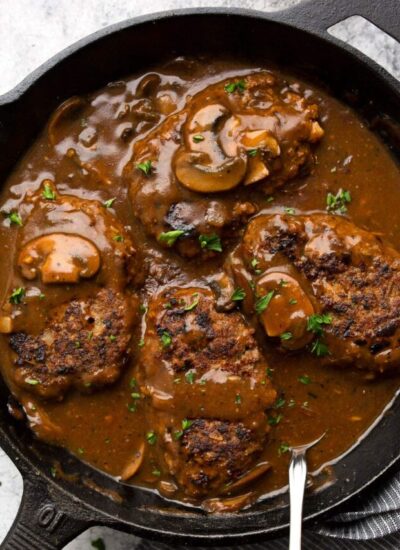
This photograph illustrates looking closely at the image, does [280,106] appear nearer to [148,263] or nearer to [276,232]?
[276,232]

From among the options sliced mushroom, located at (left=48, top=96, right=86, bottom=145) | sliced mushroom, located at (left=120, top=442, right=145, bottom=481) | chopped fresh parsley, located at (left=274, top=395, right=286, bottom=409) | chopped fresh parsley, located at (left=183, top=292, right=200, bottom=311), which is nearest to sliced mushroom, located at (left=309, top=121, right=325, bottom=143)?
chopped fresh parsley, located at (left=183, top=292, right=200, bottom=311)

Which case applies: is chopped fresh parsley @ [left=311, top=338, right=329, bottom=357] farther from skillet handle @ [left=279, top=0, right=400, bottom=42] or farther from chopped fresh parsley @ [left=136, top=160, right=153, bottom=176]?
skillet handle @ [left=279, top=0, right=400, bottom=42]

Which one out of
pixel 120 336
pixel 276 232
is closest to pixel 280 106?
pixel 276 232

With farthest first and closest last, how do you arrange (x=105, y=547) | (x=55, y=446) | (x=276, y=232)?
(x=105, y=547) → (x=55, y=446) → (x=276, y=232)

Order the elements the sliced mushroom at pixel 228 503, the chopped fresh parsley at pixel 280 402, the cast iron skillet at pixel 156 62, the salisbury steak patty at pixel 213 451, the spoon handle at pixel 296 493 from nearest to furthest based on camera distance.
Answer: the spoon handle at pixel 296 493
the cast iron skillet at pixel 156 62
the salisbury steak patty at pixel 213 451
the chopped fresh parsley at pixel 280 402
the sliced mushroom at pixel 228 503

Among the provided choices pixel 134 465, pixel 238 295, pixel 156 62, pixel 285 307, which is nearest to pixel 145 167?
pixel 156 62

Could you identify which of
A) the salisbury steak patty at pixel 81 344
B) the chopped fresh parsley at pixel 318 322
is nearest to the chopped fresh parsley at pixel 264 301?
the chopped fresh parsley at pixel 318 322

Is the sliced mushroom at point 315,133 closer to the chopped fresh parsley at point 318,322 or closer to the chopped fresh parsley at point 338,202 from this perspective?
the chopped fresh parsley at point 338,202

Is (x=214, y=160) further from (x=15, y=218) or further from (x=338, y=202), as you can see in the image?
(x=15, y=218)
